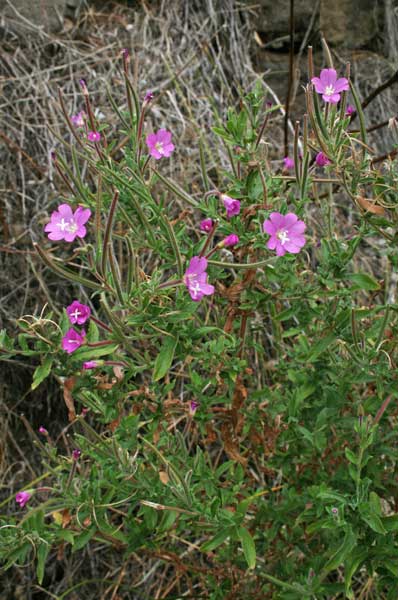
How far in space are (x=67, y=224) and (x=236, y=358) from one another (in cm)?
42

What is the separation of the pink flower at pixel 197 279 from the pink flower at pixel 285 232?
13 cm

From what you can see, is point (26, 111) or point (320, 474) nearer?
point (320, 474)

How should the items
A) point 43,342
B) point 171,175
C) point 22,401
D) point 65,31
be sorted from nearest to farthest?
point 43,342 < point 22,401 < point 171,175 < point 65,31

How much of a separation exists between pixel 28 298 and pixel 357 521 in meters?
1.37

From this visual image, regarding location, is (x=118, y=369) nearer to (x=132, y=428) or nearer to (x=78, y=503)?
(x=132, y=428)

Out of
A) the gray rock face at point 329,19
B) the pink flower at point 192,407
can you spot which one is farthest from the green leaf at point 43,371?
the gray rock face at point 329,19

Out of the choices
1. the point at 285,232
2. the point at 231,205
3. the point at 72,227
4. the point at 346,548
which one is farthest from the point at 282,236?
the point at 346,548

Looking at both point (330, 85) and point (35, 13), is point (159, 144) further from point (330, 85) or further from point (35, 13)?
point (35, 13)

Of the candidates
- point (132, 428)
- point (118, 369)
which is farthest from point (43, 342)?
point (132, 428)

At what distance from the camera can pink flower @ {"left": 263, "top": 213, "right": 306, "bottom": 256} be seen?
133 centimetres

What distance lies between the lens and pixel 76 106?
2.62m

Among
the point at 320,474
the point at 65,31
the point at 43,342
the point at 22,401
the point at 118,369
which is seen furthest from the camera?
the point at 65,31

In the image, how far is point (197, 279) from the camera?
1.30 meters

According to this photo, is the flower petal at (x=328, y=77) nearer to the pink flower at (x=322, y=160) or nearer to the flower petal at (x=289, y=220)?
the pink flower at (x=322, y=160)
